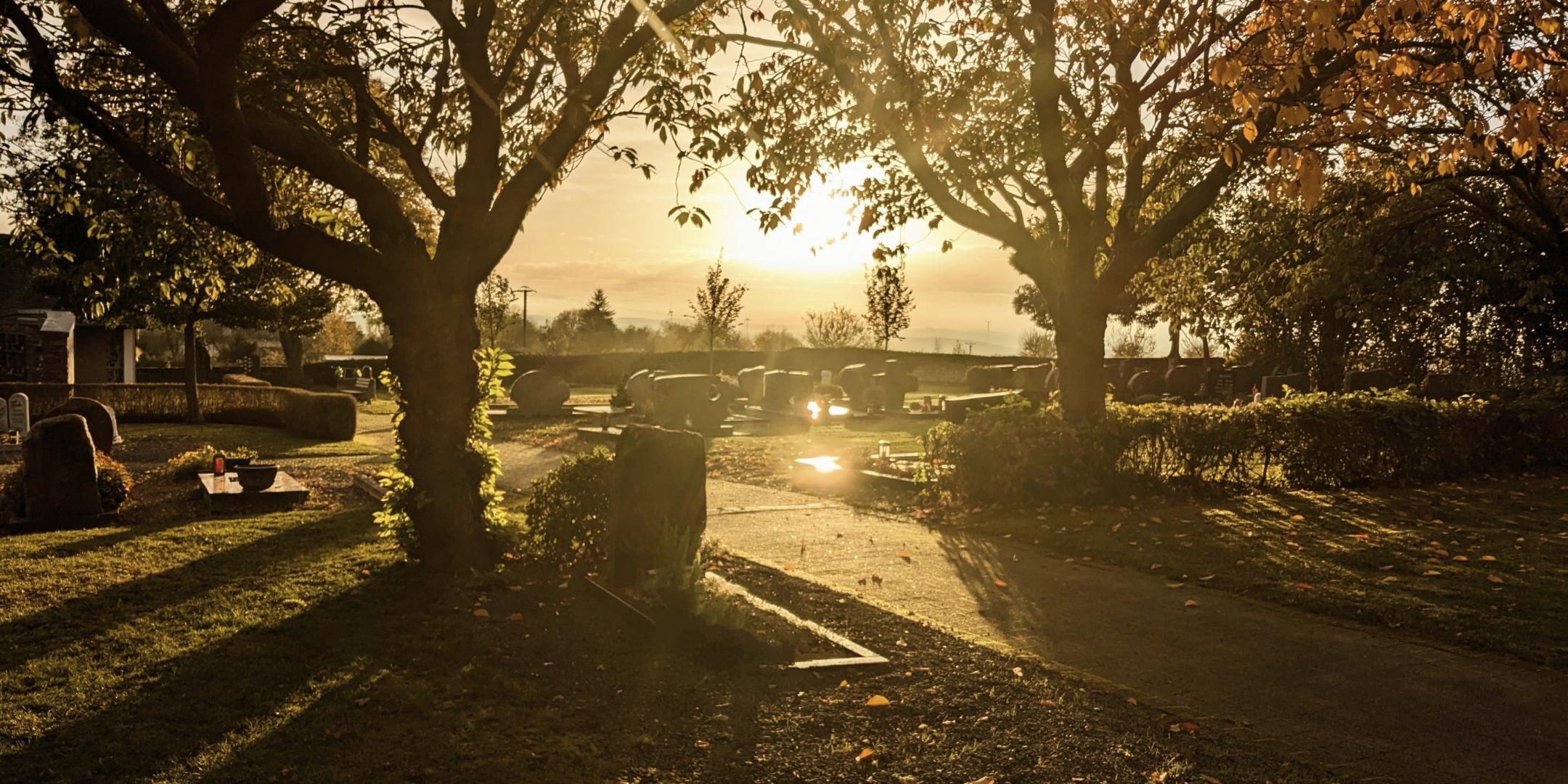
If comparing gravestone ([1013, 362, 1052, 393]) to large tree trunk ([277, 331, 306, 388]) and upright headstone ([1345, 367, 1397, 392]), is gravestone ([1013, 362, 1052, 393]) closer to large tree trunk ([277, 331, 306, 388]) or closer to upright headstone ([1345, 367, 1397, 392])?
upright headstone ([1345, 367, 1397, 392])

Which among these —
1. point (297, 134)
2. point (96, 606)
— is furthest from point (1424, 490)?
point (96, 606)

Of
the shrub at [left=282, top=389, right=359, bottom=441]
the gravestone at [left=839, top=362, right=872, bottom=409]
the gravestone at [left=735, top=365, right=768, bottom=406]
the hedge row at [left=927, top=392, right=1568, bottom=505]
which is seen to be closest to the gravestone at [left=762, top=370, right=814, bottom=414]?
the gravestone at [left=735, top=365, right=768, bottom=406]

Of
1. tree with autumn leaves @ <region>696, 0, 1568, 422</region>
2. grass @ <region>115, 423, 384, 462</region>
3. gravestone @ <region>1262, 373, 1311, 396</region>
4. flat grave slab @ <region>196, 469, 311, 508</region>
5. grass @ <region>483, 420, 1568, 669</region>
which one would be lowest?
grass @ <region>115, 423, 384, 462</region>

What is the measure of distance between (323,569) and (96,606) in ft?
5.52

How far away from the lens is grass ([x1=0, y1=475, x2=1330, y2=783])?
456 centimetres

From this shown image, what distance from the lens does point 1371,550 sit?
377 inches

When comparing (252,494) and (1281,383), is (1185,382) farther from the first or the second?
(252,494)

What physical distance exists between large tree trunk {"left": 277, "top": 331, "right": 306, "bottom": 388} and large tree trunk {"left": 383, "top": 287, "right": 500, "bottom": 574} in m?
42.4

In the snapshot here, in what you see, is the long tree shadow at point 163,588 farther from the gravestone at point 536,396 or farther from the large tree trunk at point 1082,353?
the gravestone at point 536,396

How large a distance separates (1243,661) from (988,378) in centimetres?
3575

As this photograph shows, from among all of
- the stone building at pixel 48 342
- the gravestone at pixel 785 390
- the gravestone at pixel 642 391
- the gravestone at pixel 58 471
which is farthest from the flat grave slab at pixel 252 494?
the stone building at pixel 48 342

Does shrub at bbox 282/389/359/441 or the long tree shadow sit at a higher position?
shrub at bbox 282/389/359/441

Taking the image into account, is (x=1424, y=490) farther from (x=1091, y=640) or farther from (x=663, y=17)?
(x=663, y=17)

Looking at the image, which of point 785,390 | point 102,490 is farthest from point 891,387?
point 102,490
